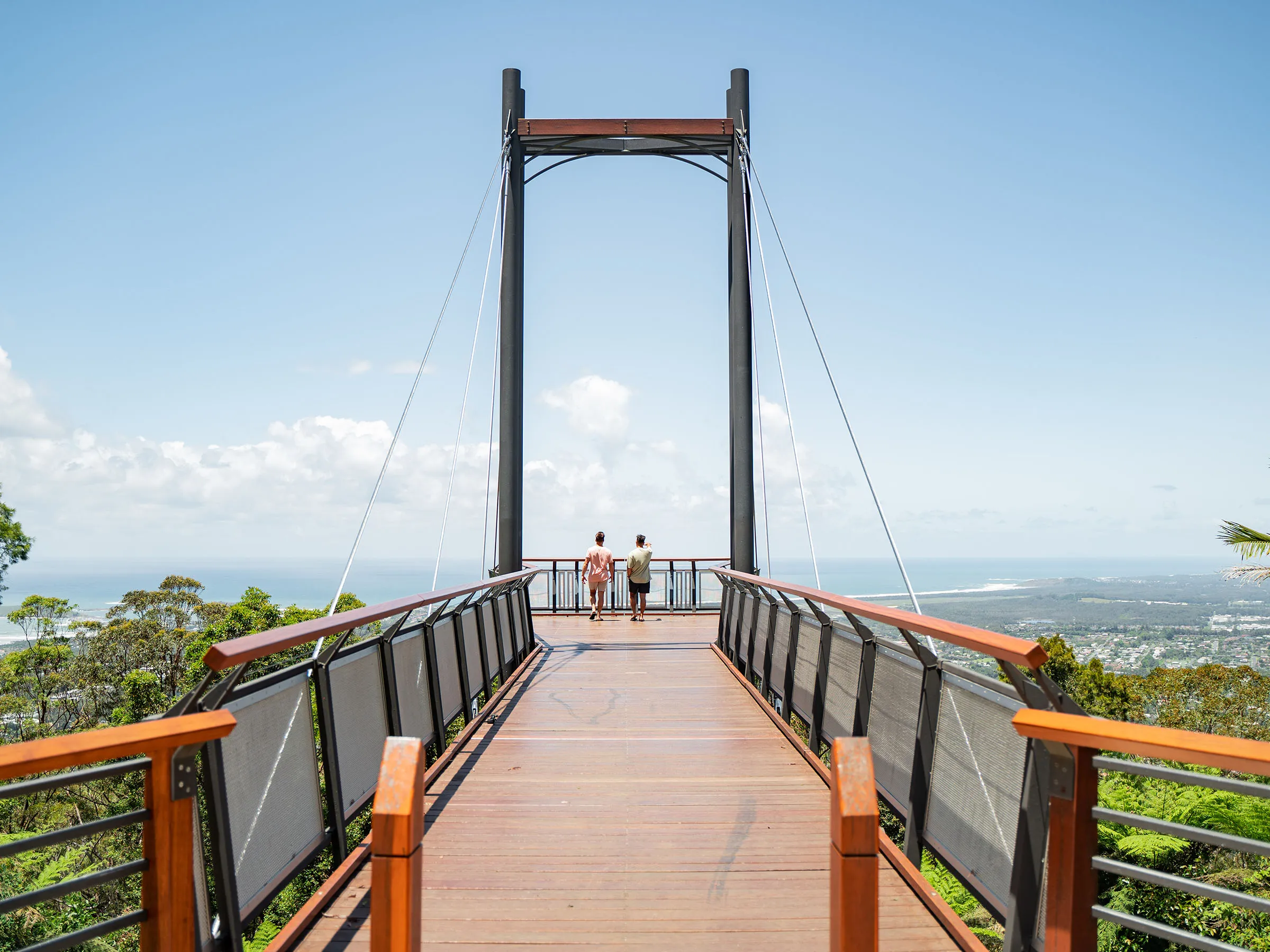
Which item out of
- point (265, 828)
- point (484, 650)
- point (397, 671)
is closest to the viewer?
point (265, 828)

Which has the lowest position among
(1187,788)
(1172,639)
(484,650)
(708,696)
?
(1172,639)

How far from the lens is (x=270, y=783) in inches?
124

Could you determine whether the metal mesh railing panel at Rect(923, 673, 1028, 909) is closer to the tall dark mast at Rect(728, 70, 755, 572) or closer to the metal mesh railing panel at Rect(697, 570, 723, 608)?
the tall dark mast at Rect(728, 70, 755, 572)

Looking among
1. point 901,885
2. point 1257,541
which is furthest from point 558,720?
point 1257,541

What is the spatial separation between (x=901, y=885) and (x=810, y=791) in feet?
4.80

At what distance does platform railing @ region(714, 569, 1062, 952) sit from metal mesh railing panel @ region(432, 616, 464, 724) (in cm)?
257

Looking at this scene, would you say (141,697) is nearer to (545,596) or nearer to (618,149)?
(545,596)

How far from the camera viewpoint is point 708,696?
8.48 metres

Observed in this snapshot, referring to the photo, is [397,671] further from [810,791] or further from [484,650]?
[484,650]

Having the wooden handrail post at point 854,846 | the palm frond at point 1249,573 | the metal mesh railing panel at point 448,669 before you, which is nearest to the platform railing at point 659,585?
the palm frond at point 1249,573

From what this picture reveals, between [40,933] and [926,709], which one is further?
[40,933]

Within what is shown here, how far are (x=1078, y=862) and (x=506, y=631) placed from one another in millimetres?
8204

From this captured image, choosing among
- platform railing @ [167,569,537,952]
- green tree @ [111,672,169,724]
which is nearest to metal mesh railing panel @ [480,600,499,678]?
platform railing @ [167,569,537,952]

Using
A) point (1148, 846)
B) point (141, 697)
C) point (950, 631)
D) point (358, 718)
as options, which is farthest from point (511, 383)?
point (141, 697)
